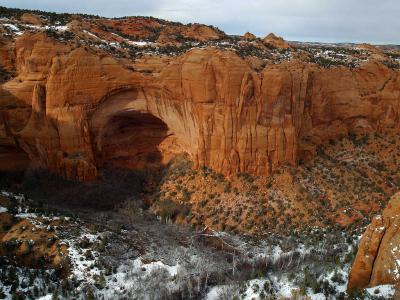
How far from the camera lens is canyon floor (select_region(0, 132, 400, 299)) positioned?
16.2 meters

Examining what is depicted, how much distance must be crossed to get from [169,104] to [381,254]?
1609cm

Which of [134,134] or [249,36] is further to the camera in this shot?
[249,36]

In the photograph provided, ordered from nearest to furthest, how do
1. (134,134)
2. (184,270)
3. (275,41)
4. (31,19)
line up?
(184,270), (134,134), (31,19), (275,41)

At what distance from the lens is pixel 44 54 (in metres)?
24.5

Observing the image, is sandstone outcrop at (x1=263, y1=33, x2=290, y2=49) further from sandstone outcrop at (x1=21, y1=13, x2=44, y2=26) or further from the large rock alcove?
sandstone outcrop at (x1=21, y1=13, x2=44, y2=26)

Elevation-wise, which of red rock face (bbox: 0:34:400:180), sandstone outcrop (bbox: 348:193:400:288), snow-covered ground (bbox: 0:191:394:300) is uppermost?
red rock face (bbox: 0:34:400:180)

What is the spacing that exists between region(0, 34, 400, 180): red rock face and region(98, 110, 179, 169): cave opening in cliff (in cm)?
69

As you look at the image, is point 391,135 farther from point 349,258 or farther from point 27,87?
point 27,87

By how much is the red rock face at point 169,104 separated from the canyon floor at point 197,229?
51.8 inches

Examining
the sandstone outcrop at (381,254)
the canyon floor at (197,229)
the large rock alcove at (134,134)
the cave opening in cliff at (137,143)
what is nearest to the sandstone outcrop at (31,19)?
the large rock alcove at (134,134)

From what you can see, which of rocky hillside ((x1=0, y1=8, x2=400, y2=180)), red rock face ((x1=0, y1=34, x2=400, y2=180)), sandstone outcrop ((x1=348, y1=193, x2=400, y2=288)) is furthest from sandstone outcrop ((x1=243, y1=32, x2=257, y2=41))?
sandstone outcrop ((x1=348, y1=193, x2=400, y2=288))

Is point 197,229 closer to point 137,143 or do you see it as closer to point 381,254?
point 137,143

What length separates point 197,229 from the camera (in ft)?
74.0

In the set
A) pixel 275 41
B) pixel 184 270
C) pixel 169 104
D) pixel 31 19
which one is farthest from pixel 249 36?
pixel 184 270
